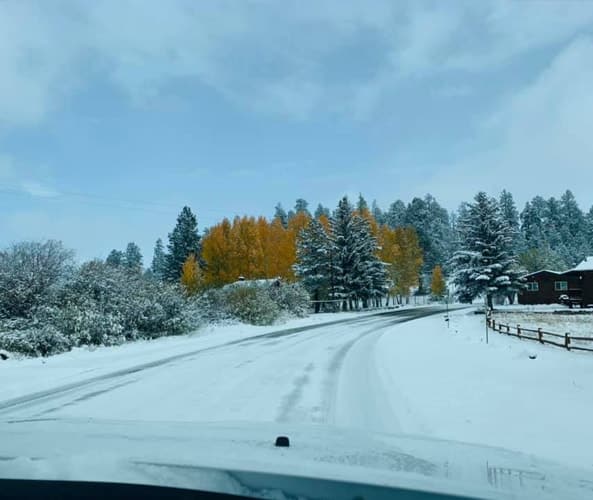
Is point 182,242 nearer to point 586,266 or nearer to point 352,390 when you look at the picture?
point 586,266

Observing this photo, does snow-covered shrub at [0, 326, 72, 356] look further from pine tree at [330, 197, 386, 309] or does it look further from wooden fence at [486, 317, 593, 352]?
pine tree at [330, 197, 386, 309]

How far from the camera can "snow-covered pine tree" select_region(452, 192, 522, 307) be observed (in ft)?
145

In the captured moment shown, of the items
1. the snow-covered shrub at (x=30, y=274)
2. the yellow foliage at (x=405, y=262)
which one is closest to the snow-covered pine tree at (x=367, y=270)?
the yellow foliage at (x=405, y=262)

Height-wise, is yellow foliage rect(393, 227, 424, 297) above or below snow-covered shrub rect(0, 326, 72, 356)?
above

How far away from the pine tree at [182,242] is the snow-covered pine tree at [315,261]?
15.2m

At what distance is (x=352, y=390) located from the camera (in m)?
9.83

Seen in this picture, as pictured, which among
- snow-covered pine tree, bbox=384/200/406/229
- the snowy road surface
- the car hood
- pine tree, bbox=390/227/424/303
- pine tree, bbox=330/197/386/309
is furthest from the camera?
snow-covered pine tree, bbox=384/200/406/229

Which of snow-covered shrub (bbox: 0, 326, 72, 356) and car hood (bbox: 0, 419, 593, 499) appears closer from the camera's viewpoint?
car hood (bbox: 0, 419, 593, 499)

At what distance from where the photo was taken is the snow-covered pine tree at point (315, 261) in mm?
54688

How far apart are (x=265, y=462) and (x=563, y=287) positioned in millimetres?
64251

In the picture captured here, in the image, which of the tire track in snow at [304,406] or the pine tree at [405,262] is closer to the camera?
the tire track in snow at [304,406]

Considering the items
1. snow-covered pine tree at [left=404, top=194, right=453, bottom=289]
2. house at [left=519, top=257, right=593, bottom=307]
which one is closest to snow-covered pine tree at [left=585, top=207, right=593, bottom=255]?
snow-covered pine tree at [left=404, top=194, right=453, bottom=289]

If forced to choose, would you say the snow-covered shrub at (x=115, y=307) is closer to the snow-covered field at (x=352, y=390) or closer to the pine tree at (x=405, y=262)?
the snow-covered field at (x=352, y=390)

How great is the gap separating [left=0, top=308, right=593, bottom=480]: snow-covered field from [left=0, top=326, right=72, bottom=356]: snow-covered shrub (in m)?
0.80
